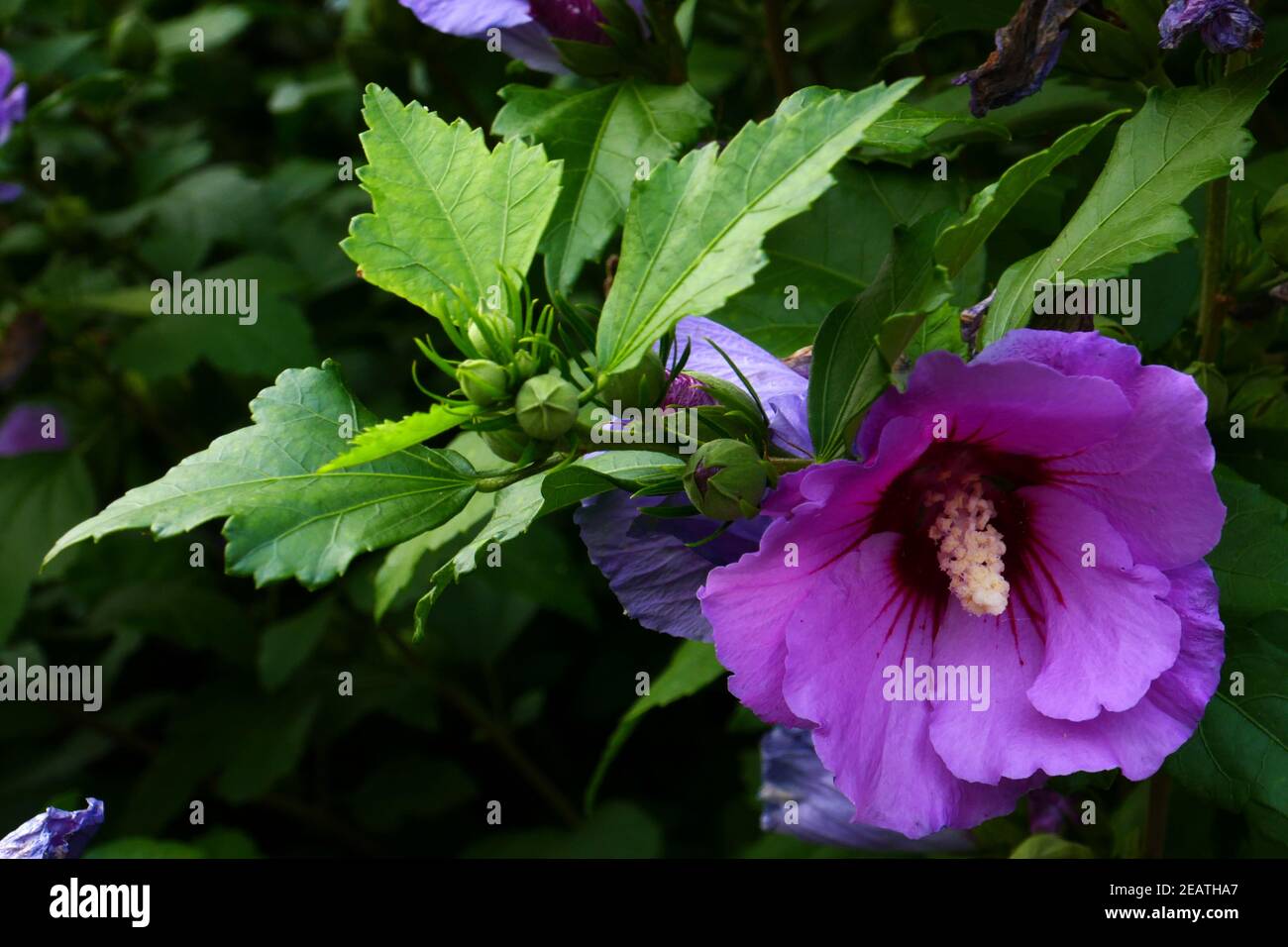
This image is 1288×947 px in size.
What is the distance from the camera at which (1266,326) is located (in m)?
0.97

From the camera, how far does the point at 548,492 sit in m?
0.72

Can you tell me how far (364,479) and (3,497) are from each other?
50.4 inches

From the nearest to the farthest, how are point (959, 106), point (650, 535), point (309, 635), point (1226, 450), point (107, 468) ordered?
point (650, 535) < point (1226, 450) < point (959, 106) < point (309, 635) < point (107, 468)

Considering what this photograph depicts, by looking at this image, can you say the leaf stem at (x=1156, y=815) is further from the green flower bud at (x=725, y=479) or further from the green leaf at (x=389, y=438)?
the green leaf at (x=389, y=438)

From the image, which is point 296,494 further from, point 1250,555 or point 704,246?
point 1250,555

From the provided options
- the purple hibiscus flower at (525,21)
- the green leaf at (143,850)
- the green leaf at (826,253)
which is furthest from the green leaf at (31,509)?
the green leaf at (826,253)

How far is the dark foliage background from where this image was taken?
1.68 meters

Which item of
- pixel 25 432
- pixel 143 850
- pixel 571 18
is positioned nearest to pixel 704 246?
pixel 571 18

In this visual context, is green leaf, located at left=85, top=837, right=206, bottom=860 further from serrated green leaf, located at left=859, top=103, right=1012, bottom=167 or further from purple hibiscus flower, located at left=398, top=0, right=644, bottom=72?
serrated green leaf, located at left=859, top=103, right=1012, bottom=167

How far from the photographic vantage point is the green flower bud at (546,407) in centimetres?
68

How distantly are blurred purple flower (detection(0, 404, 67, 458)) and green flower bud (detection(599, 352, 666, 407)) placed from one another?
1458 millimetres

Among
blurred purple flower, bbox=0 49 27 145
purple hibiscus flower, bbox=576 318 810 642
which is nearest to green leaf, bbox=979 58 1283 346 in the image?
purple hibiscus flower, bbox=576 318 810 642
